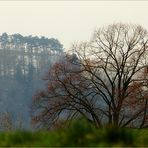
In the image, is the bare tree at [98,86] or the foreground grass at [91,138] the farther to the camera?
the bare tree at [98,86]

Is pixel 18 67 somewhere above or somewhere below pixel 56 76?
above

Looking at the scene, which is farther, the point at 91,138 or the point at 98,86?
the point at 98,86

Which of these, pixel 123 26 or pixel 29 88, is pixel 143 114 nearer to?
pixel 123 26

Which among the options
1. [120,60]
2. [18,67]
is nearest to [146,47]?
[120,60]

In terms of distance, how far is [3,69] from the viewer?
642 feet

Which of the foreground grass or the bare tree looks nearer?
the foreground grass

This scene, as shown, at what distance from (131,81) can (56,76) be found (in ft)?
22.2

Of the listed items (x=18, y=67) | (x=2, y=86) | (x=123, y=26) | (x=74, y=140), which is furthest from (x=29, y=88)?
(x=74, y=140)

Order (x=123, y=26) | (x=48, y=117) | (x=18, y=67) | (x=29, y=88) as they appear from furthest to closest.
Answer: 1. (x=18, y=67)
2. (x=29, y=88)
3. (x=123, y=26)
4. (x=48, y=117)

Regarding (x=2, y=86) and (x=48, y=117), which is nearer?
(x=48, y=117)

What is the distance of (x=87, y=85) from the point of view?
4722 cm

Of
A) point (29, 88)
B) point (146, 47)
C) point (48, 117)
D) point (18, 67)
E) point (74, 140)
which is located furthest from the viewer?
point (18, 67)

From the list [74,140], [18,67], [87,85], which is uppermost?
[18,67]

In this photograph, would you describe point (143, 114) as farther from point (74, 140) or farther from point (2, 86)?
point (2, 86)
